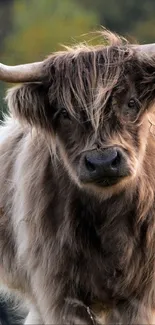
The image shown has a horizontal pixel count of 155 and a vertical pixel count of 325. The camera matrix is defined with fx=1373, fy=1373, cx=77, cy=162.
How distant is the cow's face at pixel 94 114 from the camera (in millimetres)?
7559

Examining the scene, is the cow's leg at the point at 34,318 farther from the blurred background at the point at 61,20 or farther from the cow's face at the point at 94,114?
the blurred background at the point at 61,20

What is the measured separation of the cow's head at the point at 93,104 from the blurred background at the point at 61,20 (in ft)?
Result: 80.4

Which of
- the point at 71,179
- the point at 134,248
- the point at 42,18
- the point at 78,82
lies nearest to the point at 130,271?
the point at 134,248

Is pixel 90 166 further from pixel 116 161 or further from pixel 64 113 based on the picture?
pixel 64 113

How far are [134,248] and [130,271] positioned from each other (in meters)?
0.14

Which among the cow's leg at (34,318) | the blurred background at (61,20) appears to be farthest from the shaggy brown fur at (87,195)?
the blurred background at (61,20)

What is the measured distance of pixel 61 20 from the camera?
37875 mm

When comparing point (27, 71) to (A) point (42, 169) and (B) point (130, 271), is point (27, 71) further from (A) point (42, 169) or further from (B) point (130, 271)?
(B) point (130, 271)

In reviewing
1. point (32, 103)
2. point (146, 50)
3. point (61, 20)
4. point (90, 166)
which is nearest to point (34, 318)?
point (32, 103)

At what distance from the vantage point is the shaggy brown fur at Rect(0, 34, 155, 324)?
305 inches

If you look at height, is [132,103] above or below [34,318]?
above

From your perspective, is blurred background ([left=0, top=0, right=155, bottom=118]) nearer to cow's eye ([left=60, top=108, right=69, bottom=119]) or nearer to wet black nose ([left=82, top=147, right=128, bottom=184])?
cow's eye ([left=60, top=108, right=69, bottom=119])

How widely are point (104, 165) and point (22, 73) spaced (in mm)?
836

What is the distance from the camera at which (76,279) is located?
313 inches
